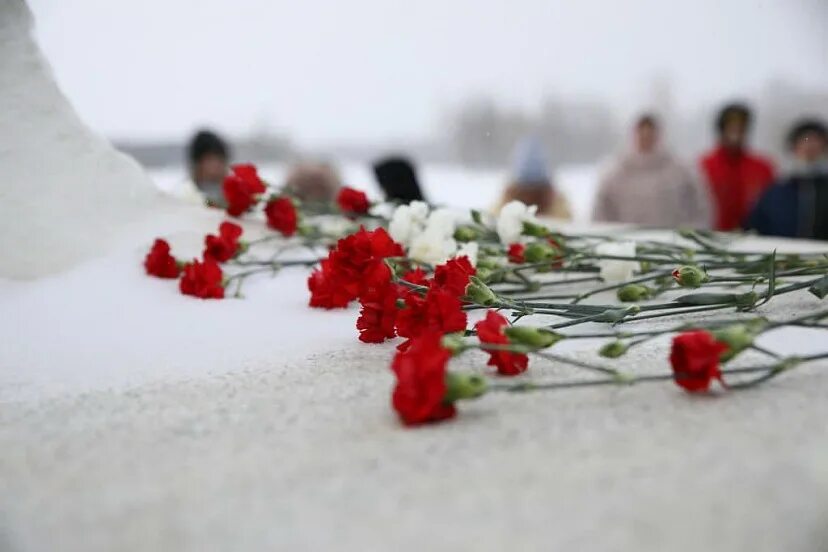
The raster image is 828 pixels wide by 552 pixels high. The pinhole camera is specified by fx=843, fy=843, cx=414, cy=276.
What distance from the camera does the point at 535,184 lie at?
7.00 feet

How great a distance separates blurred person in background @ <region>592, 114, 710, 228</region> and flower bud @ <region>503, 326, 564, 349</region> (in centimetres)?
169

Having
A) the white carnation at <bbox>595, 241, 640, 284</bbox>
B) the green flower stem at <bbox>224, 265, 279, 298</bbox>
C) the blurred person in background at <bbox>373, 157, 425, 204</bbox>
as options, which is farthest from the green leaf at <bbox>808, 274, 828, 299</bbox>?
the blurred person in background at <bbox>373, 157, 425, 204</bbox>

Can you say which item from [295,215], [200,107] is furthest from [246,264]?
[200,107]

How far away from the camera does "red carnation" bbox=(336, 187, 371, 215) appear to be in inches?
27.4

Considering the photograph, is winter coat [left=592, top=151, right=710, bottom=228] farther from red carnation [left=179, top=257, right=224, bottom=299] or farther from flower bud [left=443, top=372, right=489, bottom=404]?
flower bud [left=443, top=372, right=489, bottom=404]

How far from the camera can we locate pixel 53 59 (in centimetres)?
66

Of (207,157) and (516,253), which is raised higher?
(207,157)

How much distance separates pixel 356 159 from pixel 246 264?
1775mm

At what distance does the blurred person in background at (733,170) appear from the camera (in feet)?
6.77

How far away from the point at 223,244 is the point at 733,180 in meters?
1.76

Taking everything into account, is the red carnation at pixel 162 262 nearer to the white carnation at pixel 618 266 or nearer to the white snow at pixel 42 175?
the white snow at pixel 42 175

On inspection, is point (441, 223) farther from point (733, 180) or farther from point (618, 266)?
point (733, 180)

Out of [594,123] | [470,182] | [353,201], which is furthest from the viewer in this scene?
[594,123]

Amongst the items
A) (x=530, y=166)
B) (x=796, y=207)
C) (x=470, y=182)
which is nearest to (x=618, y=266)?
(x=796, y=207)
